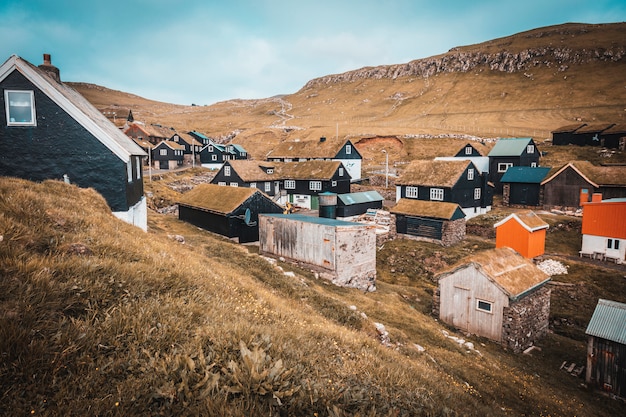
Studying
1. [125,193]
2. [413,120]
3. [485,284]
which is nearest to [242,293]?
[125,193]

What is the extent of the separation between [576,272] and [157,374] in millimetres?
35701

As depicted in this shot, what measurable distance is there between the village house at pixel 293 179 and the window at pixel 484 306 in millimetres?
35886

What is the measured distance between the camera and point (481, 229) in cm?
4153

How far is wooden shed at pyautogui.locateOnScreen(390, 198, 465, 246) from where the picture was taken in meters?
37.9

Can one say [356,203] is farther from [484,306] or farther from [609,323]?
[609,323]

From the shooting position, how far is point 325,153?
71.1m

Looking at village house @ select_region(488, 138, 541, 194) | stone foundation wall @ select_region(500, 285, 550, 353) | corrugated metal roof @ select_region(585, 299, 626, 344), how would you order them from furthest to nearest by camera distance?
village house @ select_region(488, 138, 541, 194)
stone foundation wall @ select_region(500, 285, 550, 353)
corrugated metal roof @ select_region(585, 299, 626, 344)

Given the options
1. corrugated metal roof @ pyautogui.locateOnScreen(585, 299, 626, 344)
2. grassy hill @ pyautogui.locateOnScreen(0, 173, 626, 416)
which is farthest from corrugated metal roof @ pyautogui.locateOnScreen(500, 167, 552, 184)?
grassy hill @ pyautogui.locateOnScreen(0, 173, 626, 416)

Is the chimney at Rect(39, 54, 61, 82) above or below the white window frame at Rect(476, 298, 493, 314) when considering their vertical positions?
above

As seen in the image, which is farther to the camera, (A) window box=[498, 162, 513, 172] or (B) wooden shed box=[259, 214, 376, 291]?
(A) window box=[498, 162, 513, 172]

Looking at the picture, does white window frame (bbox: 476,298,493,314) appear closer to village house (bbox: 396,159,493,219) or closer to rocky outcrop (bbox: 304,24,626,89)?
village house (bbox: 396,159,493,219)

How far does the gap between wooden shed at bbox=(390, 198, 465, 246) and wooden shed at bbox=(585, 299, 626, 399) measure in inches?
789

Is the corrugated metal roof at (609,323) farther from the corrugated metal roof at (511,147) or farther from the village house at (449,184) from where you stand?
the corrugated metal roof at (511,147)

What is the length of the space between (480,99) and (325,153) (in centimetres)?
10254
